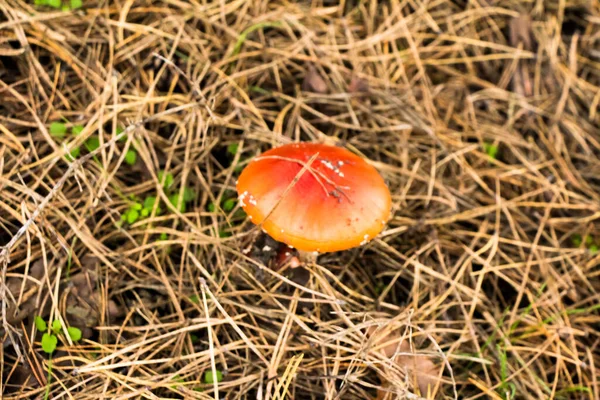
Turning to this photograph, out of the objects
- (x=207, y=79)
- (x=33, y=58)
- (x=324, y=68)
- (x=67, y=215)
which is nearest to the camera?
(x=67, y=215)

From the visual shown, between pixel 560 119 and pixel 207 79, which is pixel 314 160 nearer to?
pixel 207 79

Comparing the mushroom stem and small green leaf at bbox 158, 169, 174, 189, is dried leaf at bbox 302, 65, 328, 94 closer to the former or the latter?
small green leaf at bbox 158, 169, 174, 189

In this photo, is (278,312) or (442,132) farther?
(442,132)

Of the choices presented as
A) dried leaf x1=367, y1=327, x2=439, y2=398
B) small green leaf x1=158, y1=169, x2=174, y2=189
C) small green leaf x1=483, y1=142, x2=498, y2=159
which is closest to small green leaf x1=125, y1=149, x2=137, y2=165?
small green leaf x1=158, y1=169, x2=174, y2=189

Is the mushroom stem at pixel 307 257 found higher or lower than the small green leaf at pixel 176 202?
lower

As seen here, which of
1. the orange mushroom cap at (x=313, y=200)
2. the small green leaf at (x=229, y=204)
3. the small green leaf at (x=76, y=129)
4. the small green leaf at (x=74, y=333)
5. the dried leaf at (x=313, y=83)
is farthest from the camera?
the dried leaf at (x=313, y=83)

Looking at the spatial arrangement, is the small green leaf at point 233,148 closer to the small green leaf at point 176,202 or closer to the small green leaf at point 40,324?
the small green leaf at point 176,202

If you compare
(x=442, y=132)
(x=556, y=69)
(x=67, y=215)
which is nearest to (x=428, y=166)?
(x=442, y=132)

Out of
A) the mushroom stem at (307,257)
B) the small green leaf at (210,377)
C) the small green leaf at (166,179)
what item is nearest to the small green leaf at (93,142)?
the small green leaf at (166,179)

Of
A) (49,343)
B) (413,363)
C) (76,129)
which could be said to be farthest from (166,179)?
(413,363)
